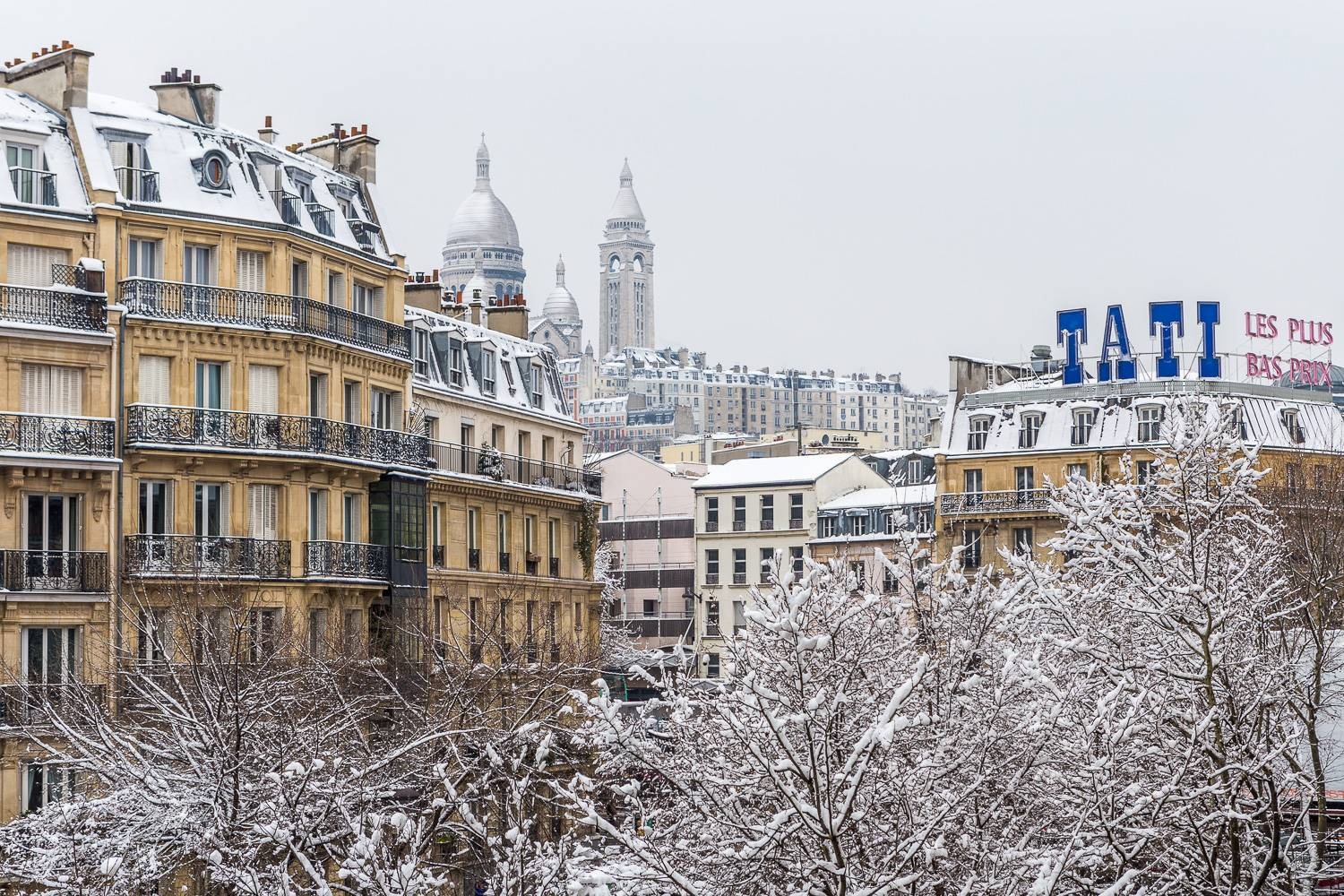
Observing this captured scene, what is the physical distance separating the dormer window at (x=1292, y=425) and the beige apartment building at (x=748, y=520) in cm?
2652

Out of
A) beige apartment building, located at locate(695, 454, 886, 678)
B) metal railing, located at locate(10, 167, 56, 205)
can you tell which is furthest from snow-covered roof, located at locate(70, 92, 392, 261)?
beige apartment building, located at locate(695, 454, 886, 678)

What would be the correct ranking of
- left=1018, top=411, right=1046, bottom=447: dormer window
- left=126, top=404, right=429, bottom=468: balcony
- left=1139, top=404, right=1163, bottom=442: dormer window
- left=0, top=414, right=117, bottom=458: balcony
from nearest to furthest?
left=0, top=414, right=117, bottom=458: balcony
left=126, top=404, right=429, bottom=468: balcony
left=1139, top=404, right=1163, bottom=442: dormer window
left=1018, top=411, right=1046, bottom=447: dormer window

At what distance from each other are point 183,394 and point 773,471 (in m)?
55.2

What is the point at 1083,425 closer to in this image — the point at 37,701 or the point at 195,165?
the point at 195,165

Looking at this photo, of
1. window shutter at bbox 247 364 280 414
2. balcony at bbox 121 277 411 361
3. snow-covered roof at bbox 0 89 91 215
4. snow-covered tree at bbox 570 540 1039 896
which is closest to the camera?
snow-covered tree at bbox 570 540 1039 896

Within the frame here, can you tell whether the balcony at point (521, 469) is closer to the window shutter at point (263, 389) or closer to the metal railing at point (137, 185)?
the window shutter at point (263, 389)

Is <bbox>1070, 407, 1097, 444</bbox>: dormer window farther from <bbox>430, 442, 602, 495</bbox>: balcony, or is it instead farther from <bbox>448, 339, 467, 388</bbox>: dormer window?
<bbox>448, 339, 467, 388</bbox>: dormer window

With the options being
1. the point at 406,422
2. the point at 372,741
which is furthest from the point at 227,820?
the point at 406,422

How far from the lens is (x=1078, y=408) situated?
282ft

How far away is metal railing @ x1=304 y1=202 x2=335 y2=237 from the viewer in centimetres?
6119

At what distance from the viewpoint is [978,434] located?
89.1m

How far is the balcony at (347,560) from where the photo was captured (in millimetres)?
58250

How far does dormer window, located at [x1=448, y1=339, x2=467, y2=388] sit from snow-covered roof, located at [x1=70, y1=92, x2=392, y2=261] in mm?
9189

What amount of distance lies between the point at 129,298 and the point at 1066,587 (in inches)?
1130
